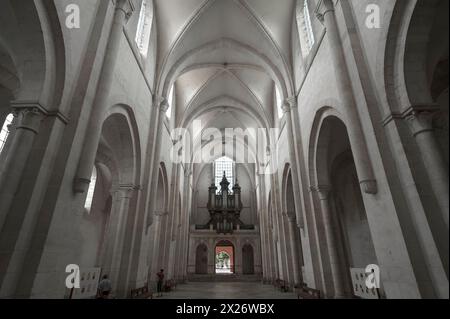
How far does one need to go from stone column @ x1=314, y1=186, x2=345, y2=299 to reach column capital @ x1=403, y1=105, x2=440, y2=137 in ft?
17.5

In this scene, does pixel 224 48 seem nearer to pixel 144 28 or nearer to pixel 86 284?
pixel 144 28

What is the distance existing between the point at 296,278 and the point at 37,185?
1285cm

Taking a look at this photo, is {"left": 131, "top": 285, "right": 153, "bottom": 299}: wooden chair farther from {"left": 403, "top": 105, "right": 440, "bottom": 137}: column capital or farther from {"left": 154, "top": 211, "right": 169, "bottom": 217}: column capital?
{"left": 403, "top": 105, "right": 440, "bottom": 137}: column capital

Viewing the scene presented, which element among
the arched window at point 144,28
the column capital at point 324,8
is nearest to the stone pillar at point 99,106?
the arched window at point 144,28

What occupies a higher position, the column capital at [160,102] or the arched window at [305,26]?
the arched window at [305,26]

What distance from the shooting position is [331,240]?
8.77 m

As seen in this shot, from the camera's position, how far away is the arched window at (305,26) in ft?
34.7

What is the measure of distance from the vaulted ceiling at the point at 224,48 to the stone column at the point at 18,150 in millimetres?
8179

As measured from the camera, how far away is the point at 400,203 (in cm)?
452

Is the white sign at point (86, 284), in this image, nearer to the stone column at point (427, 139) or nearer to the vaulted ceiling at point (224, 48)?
the stone column at point (427, 139)

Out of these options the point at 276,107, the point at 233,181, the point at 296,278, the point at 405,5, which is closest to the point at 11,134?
the point at 405,5

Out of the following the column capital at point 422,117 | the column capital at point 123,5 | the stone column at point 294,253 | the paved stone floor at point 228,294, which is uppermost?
the column capital at point 123,5
